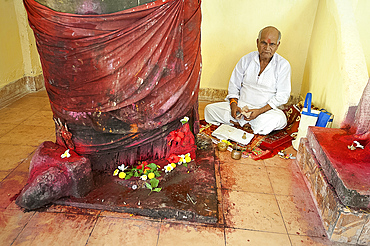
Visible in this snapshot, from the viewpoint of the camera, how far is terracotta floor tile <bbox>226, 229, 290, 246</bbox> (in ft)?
6.74

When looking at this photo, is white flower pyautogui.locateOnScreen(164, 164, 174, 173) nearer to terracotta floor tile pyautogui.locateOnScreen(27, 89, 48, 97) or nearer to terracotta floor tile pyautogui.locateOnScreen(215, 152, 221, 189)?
terracotta floor tile pyautogui.locateOnScreen(215, 152, 221, 189)

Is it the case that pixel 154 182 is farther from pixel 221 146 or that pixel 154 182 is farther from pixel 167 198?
pixel 221 146

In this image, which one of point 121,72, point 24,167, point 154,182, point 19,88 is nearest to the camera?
point 121,72

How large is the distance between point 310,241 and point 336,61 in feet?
7.02

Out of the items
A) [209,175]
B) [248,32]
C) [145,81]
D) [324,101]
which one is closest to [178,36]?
[145,81]

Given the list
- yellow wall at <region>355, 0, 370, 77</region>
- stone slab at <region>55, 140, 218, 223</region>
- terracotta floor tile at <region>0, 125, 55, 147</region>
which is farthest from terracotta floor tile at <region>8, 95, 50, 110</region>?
yellow wall at <region>355, 0, 370, 77</region>

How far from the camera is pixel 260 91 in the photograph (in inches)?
151

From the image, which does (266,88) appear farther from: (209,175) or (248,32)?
(209,175)

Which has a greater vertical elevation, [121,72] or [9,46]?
[121,72]

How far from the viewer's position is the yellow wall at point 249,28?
4320 mm

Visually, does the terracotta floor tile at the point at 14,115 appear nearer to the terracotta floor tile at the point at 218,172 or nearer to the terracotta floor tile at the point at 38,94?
the terracotta floor tile at the point at 38,94

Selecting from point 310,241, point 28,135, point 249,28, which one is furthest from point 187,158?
point 249,28

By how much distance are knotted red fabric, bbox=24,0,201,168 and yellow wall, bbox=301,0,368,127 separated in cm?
161

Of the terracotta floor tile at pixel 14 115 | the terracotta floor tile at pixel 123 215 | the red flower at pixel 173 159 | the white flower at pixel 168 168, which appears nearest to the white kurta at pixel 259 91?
the red flower at pixel 173 159
